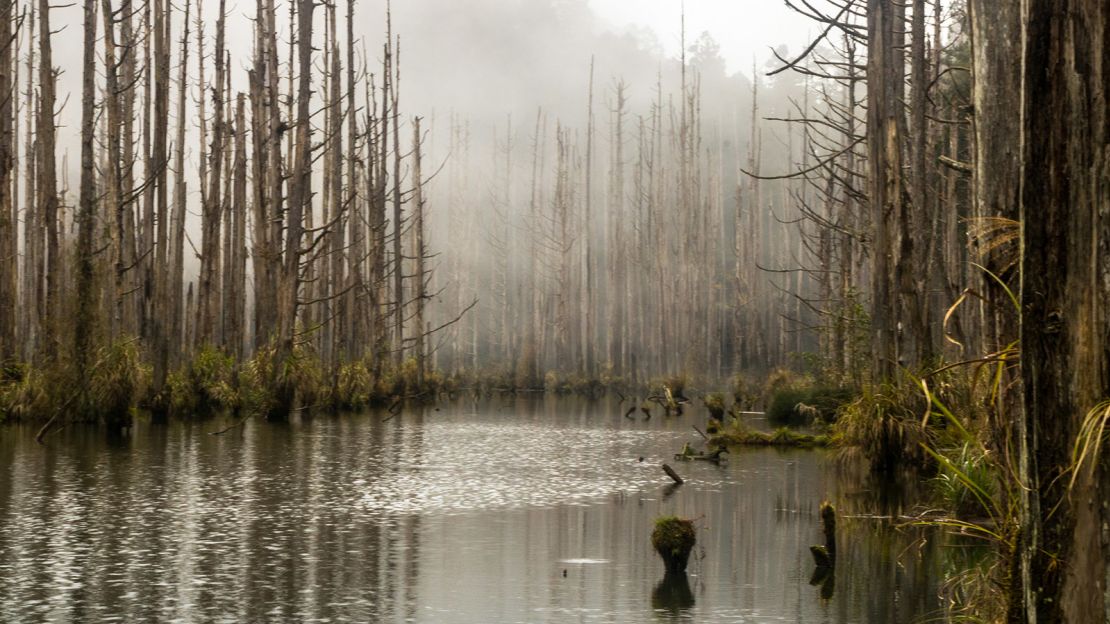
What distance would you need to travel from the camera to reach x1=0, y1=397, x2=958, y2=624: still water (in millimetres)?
6723

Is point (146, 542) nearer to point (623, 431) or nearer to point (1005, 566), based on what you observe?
point (1005, 566)

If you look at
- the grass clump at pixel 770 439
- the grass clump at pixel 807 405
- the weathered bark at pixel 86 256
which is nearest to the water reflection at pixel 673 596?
the grass clump at pixel 770 439

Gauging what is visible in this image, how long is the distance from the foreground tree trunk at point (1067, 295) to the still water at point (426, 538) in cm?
246

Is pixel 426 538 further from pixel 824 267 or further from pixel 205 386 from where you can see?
pixel 824 267

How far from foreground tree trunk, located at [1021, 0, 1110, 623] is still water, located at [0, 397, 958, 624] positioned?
2.46 m

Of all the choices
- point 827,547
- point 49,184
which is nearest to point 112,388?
point 49,184

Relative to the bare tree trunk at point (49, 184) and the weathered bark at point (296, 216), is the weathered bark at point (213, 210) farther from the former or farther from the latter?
the bare tree trunk at point (49, 184)

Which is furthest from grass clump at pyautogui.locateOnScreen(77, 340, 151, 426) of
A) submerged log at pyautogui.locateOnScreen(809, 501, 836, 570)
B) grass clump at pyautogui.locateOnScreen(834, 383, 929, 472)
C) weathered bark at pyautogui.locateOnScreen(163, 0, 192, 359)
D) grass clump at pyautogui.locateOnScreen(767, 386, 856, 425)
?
submerged log at pyautogui.locateOnScreen(809, 501, 836, 570)

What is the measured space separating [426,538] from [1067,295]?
5.94 metres

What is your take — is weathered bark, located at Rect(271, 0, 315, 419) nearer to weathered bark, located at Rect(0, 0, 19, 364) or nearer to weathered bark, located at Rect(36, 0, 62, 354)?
weathered bark, located at Rect(0, 0, 19, 364)

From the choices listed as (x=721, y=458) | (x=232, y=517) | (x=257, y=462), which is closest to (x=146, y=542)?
(x=232, y=517)

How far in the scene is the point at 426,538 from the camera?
914cm

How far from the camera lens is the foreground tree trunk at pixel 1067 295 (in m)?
4.06

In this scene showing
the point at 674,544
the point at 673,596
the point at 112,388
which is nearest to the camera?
the point at 673,596
